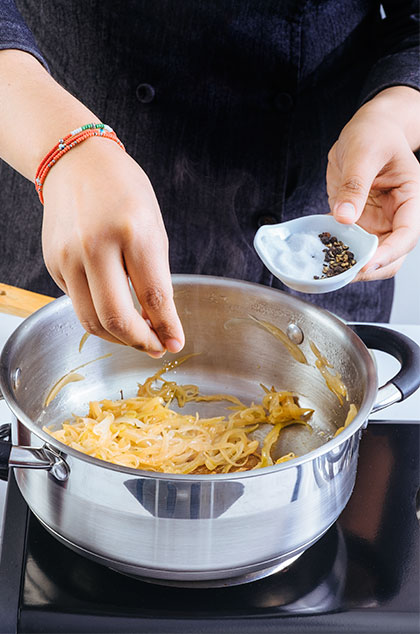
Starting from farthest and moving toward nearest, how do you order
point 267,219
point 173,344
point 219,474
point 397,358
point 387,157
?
point 267,219, point 387,157, point 397,358, point 173,344, point 219,474

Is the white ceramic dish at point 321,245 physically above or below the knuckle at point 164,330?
above

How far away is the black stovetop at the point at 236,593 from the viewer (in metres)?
0.65

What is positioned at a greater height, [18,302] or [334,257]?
[334,257]

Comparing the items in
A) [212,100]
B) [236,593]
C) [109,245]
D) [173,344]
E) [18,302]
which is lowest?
[236,593]

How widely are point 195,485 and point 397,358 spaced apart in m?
0.37

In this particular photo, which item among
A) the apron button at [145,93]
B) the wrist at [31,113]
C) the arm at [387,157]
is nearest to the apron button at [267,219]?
the arm at [387,157]

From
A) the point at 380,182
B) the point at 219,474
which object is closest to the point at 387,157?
the point at 380,182

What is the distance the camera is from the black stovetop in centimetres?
65

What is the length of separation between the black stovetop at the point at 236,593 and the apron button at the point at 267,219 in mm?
600

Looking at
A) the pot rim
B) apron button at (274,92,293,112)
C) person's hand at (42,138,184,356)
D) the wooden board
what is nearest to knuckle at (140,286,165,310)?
person's hand at (42,138,184,356)

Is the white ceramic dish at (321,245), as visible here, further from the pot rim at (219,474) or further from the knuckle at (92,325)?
the knuckle at (92,325)

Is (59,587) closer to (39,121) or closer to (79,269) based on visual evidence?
(79,269)

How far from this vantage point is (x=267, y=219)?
48.6 inches

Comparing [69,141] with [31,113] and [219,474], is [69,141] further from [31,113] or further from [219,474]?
[219,474]
